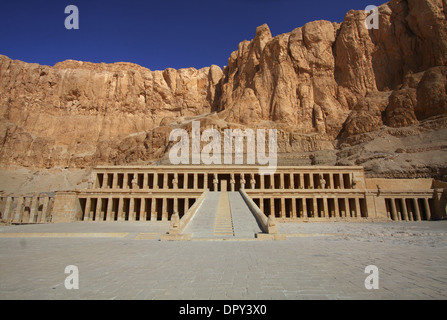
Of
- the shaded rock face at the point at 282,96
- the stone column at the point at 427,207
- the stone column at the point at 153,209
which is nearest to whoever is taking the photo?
the stone column at the point at 427,207

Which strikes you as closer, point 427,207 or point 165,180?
point 427,207

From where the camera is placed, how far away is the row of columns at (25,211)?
36.0 metres

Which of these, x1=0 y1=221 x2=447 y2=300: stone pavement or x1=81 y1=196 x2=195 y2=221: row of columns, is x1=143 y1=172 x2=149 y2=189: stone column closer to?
x1=81 y1=196 x2=195 y2=221: row of columns

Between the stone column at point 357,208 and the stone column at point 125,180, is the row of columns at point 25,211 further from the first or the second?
the stone column at point 357,208

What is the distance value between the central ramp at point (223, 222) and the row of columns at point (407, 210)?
22.5 m

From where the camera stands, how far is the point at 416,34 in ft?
200

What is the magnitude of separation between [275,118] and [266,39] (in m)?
27.1

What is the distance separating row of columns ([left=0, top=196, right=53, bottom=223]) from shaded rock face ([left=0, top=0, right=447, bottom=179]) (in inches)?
1163

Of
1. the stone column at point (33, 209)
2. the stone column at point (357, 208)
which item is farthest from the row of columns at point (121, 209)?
the stone column at point (357, 208)

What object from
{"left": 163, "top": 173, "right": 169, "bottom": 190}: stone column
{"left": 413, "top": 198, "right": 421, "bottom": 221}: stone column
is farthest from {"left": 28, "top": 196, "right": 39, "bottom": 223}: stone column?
{"left": 413, "top": 198, "right": 421, "bottom": 221}: stone column

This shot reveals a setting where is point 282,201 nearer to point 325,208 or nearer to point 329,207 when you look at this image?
point 325,208


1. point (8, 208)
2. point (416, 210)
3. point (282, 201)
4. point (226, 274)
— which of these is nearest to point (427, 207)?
point (416, 210)

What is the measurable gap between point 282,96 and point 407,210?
4353cm

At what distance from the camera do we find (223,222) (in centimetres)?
1850
